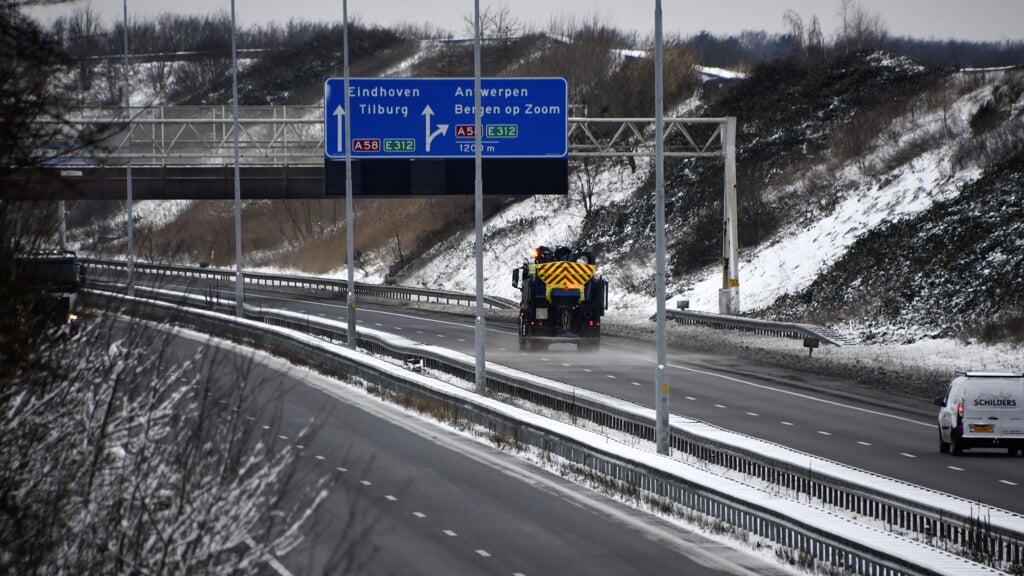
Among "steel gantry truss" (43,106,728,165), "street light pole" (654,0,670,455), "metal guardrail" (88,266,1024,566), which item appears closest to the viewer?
"metal guardrail" (88,266,1024,566)

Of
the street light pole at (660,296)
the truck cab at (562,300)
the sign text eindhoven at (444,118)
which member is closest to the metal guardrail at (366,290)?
the sign text eindhoven at (444,118)

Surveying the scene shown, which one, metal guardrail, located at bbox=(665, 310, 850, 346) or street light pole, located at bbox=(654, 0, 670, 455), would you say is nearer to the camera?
street light pole, located at bbox=(654, 0, 670, 455)

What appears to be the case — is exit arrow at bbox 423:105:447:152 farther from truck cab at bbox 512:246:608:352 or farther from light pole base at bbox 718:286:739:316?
light pole base at bbox 718:286:739:316

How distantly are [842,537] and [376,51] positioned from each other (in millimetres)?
151985

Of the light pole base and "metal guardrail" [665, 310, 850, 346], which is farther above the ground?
the light pole base

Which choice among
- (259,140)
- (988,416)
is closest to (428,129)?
(259,140)

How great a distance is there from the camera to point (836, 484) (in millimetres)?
19781

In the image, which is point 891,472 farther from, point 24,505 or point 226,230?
point 226,230

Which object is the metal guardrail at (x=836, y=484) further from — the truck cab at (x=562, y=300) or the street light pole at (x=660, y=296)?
the truck cab at (x=562, y=300)

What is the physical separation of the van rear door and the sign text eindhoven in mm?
26448

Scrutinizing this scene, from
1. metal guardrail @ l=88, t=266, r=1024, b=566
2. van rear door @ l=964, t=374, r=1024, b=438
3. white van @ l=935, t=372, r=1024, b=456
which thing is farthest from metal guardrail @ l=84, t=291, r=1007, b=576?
van rear door @ l=964, t=374, r=1024, b=438

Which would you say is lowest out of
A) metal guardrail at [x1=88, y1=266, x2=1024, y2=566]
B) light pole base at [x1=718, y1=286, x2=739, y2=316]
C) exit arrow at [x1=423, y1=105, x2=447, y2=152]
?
metal guardrail at [x1=88, y1=266, x2=1024, y2=566]

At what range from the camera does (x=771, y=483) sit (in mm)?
21859

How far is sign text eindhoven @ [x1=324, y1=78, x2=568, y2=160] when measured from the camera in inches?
1919
